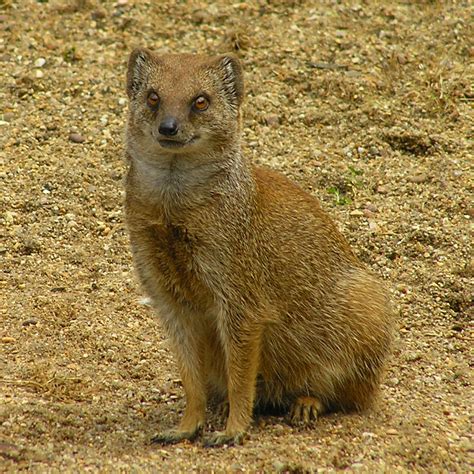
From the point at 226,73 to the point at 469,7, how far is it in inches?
203

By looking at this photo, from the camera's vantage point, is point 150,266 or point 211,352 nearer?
point 150,266

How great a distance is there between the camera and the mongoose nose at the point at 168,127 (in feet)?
15.6

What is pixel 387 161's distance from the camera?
8312mm

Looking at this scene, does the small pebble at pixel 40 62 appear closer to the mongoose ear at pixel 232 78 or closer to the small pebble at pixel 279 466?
the mongoose ear at pixel 232 78

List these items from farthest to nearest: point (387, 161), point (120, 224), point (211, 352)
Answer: point (387, 161), point (120, 224), point (211, 352)

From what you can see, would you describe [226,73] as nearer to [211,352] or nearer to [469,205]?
[211,352]

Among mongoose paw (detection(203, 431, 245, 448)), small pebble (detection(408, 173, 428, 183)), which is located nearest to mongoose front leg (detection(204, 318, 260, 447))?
mongoose paw (detection(203, 431, 245, 448))

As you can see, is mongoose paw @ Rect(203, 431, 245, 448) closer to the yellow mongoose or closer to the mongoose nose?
the yellow mongoose

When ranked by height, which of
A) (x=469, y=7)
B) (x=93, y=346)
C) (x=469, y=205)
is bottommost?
(x=93, y=346)

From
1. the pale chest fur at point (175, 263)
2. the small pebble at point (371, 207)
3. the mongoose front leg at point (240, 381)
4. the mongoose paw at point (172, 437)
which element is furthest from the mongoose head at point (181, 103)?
the small pebble at point (371, 207)

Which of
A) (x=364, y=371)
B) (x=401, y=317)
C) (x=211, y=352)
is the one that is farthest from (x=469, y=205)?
(x=211, y=352)

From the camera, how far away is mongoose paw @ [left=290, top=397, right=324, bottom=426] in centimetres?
552

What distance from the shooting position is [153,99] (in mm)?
5047

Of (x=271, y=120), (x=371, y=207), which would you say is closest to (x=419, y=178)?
(x=371, y=207)
